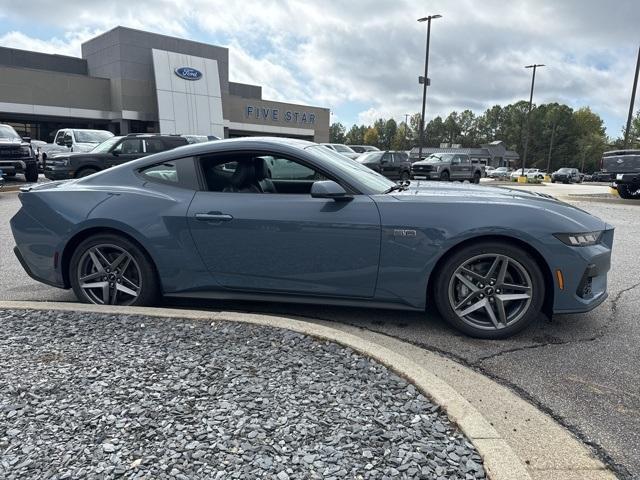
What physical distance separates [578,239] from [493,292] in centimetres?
68

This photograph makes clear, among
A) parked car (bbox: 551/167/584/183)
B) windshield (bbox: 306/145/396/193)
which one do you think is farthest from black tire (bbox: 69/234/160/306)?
parked car (bbox: 551/167/584/183)

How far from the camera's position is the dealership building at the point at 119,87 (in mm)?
35812

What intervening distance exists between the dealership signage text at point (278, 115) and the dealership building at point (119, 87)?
5090 mm

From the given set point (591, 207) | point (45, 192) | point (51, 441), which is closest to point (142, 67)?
point (591, 207)

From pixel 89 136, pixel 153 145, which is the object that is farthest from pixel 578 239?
pixel 89 136

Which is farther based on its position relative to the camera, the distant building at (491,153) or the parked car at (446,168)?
the distant building at (491,153)

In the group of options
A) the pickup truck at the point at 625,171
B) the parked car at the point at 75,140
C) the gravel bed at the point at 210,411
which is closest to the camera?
the gravel bed at the point at 210,411

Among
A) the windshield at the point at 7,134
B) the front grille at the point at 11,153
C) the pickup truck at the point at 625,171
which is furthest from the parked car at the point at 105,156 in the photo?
the pickup truck at the point at 625,171

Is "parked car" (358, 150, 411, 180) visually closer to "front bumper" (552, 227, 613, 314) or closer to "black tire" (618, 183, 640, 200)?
"black tire" (618, 183, 640, 200)

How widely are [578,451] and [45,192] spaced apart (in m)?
4.18

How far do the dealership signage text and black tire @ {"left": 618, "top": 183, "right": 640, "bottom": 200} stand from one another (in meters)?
38.3

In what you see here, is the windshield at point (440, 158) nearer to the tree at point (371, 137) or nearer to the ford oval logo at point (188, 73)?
the ford oval logo at point (188, 73)

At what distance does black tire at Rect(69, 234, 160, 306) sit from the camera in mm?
3883

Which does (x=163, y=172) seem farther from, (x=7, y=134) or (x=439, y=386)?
(x=7, y=134)
